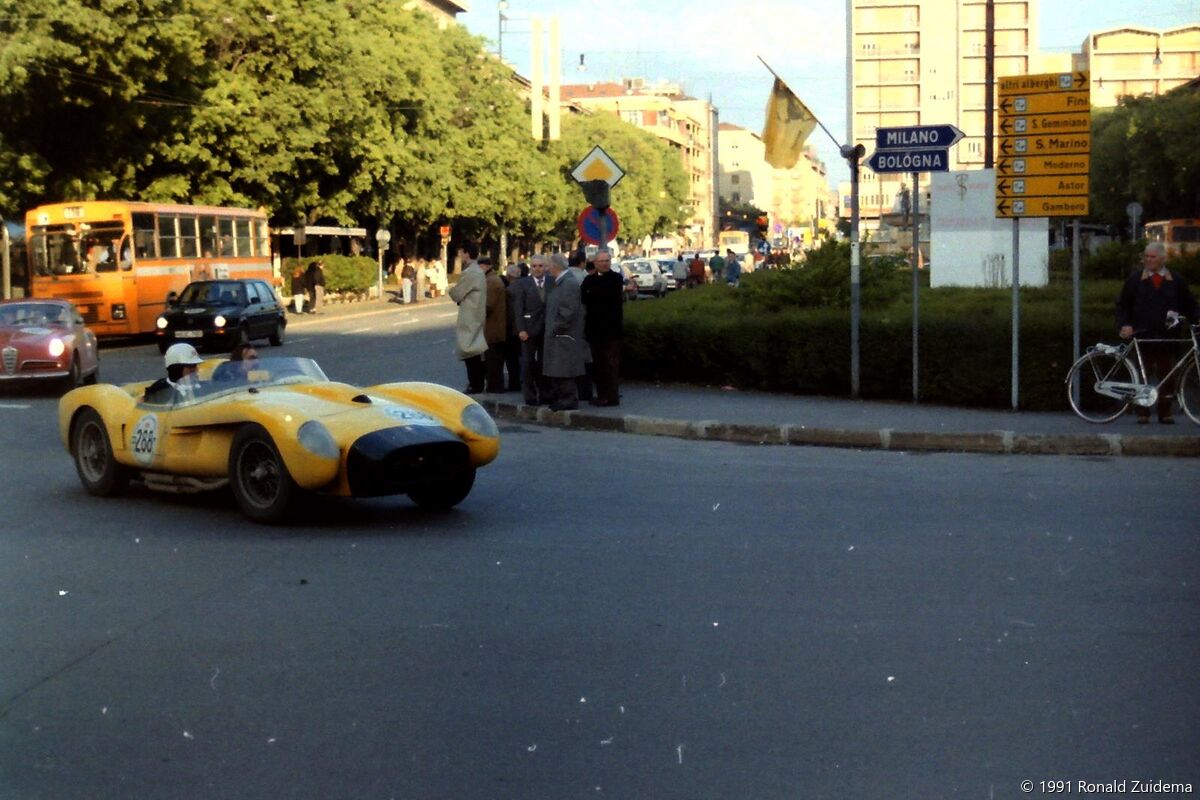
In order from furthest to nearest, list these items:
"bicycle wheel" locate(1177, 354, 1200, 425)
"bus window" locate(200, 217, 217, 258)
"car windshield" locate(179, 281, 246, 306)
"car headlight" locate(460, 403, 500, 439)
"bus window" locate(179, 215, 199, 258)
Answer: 1. "bus window" locate(200, 217, 217, 258)
2. "bus window" locate(179, 215, 199, 258)
3. "car windshield" locate(179, 281, 246, 306)
4. "bicycle wheel" locate(1177, 354, 1200, 425)
5. "car headlight" locate(460, 403, 500, 439)

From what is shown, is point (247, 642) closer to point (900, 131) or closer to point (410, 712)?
point (410, 712)

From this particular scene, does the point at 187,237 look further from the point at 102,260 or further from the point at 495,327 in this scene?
the point at 495,327

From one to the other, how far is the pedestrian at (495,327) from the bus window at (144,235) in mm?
19054

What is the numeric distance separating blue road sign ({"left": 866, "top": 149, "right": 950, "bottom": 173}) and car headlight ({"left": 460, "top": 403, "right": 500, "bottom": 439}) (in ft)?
25.5

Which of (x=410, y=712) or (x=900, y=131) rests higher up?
(x=900, y=131)

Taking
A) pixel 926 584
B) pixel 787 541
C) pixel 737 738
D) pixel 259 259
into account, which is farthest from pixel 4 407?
pixel 259 259

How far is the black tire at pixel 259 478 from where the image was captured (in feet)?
32.9

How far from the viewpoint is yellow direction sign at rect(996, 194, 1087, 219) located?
17094 mm

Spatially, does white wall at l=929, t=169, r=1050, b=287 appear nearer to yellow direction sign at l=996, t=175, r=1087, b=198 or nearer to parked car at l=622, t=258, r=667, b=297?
A: parked car at l=622, t=258, r=667, b=297

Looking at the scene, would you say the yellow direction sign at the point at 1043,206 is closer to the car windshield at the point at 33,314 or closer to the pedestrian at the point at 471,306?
the pedestrian at the point at 471,306

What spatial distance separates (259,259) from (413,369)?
19.7 m

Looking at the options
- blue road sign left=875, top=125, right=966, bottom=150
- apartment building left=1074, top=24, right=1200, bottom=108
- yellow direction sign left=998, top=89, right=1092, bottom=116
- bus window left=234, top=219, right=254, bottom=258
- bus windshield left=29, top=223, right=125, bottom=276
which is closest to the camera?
yellow direction sign left=998, top=89, right=1092, bottom=116

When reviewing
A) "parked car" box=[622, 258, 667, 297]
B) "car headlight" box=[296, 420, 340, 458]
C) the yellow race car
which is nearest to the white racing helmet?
the yellow race car

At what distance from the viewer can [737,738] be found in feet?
17.8
